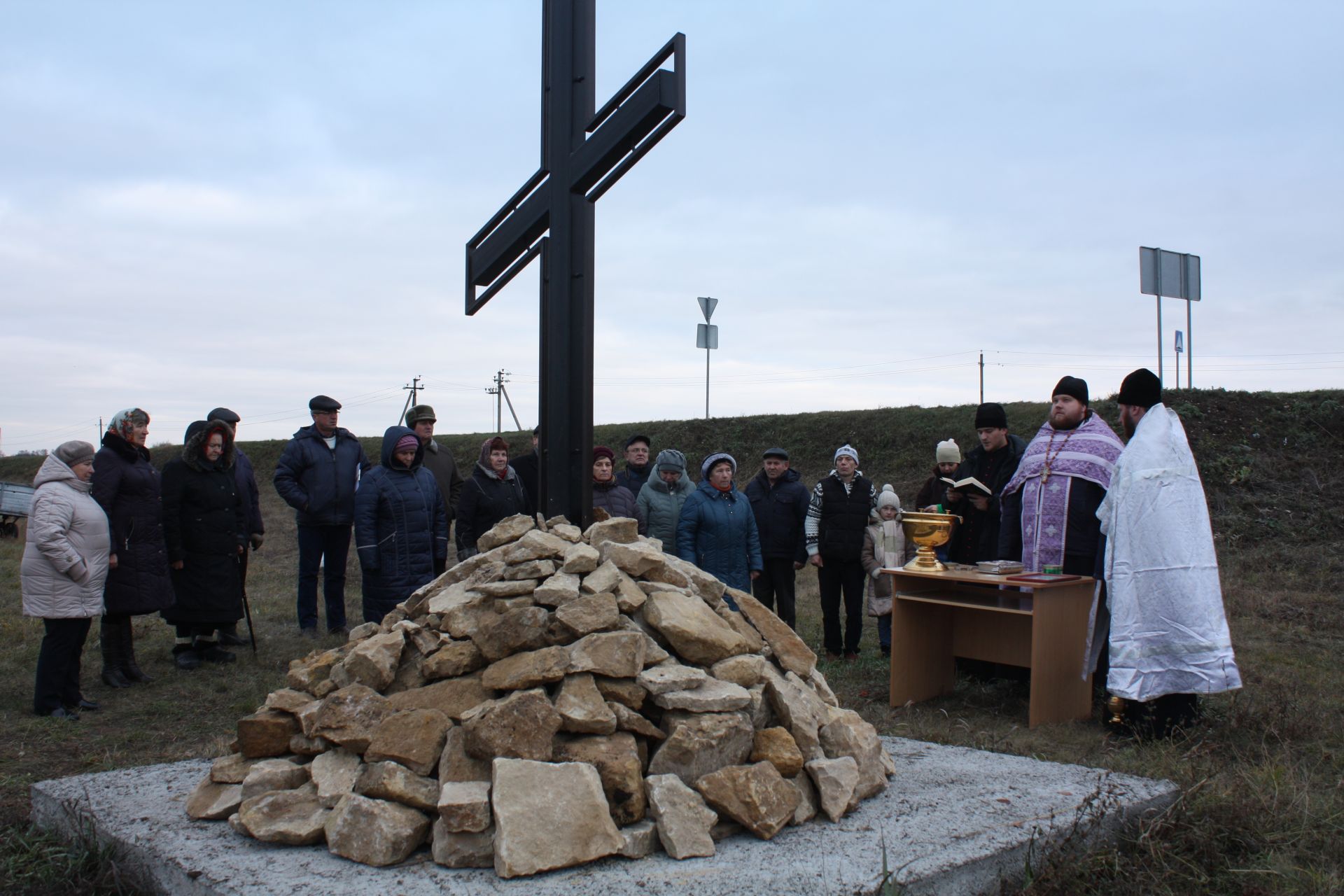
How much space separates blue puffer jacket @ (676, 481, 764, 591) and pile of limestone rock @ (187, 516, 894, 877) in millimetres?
3040

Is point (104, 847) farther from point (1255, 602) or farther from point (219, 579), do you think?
point (1255, 602)

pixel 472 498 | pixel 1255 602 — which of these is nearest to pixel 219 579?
pixel 472 498

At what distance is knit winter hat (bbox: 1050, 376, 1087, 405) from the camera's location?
19.9 ft

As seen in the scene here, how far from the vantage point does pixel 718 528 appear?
278 inches

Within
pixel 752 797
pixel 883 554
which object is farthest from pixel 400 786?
pixel 883 554

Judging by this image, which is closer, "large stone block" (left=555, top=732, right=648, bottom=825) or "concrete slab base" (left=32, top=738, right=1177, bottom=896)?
"concrete slab base" (left=32, top=738, right=1177, bottom=896)

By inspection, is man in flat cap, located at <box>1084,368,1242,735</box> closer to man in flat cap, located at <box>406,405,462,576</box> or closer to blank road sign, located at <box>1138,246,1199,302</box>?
man in flat cap, located at <box>406,405,462,576</box>

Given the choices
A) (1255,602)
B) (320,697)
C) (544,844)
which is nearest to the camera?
(544,844)

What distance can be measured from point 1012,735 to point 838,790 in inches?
103

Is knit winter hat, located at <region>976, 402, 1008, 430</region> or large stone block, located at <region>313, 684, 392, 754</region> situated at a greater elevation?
knit winter hat, located at <region>976, 402, 1008, 430</region>

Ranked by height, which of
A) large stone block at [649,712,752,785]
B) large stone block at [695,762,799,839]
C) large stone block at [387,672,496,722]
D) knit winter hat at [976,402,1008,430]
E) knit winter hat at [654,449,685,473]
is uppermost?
knit winter hat at [976,402,1008,430]

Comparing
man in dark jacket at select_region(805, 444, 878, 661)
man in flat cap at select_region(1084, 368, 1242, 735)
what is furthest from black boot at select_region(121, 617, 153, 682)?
man in flat cap at select_region(1084, 368, 1242, 735)

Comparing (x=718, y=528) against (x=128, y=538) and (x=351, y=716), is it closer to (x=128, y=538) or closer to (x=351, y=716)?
(x=128, y=538)

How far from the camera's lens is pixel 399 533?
7082 millimetres
